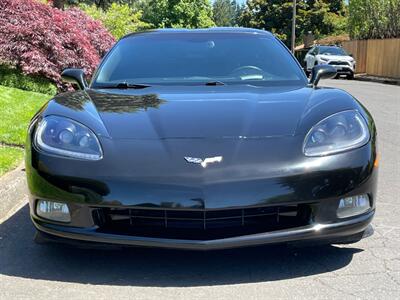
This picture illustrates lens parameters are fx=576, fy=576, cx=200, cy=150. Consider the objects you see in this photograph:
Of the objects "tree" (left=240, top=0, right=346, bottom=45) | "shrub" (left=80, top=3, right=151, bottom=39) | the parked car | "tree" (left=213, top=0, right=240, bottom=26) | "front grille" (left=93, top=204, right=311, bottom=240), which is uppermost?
"front grille" (left=93, top=204, right=311, bottom=240)

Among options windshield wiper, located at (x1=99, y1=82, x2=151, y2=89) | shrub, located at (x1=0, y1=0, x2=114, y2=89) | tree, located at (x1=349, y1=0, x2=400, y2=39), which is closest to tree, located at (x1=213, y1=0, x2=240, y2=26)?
tree, located at (x1=349, y1=0, x2=400, y2=39)

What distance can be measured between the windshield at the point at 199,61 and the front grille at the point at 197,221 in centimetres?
145

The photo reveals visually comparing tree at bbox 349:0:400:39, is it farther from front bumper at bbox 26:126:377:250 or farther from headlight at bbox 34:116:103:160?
headlight at bbox 34:116:103:160

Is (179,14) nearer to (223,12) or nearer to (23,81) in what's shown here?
(23,81)

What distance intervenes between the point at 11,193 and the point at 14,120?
305cm

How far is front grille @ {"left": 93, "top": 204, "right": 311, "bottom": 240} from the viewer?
3002 millimetres

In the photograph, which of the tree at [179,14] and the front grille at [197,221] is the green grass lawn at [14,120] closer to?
the front grille at [197,221]

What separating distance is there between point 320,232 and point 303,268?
12.5 inches

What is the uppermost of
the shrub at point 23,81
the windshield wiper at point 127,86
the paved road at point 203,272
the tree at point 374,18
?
the windshield wiper at point 127,86

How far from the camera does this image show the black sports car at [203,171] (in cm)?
295

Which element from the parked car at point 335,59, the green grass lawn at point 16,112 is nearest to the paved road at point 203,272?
the green grass lawn at point 16,112

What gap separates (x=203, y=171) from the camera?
9.74ft

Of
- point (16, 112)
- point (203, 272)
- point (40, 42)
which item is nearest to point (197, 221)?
point (203, 272)

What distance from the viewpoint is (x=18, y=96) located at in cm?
949
